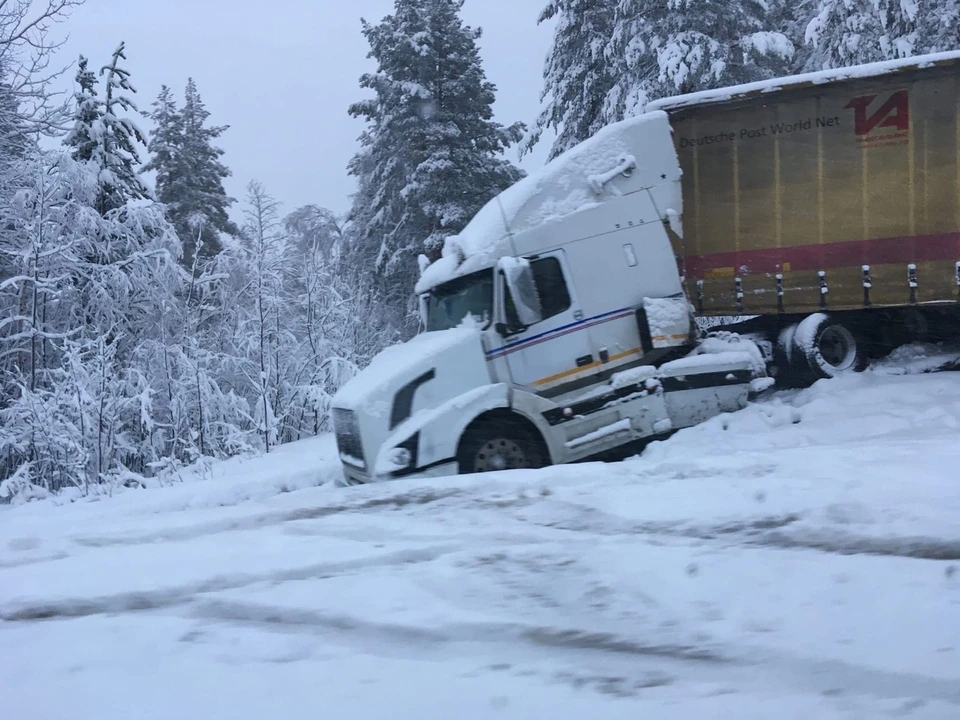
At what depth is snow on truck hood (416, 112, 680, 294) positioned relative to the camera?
26.8 feet

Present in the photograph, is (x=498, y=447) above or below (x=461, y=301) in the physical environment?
below

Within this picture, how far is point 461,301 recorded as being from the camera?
324 inches

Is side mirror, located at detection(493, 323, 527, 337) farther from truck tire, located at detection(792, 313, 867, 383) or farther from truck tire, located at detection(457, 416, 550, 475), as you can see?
truck tire, located at detection(792, 313, 867, 383)

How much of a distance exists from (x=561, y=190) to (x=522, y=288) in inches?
54.6

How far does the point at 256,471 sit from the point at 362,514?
4.63 metres

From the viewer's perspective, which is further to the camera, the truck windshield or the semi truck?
the truck windshield

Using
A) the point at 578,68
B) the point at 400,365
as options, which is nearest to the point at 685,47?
the point at 578,68

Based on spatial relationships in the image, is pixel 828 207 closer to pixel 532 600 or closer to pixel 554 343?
pixel 554 343

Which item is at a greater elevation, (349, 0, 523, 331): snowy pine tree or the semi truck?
(349, 0, 523, 331): snowy pine tree

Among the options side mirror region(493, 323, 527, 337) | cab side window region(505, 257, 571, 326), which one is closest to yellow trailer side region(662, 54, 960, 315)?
cab side window region(505, 257, 571, 326)

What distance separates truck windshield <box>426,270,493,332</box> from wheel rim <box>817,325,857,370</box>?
4.19 meters

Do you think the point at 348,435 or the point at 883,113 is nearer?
the point at 348,435

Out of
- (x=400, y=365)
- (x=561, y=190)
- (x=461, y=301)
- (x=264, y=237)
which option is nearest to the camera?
(x=400, y=365)

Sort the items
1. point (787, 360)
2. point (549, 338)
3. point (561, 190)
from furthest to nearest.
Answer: point (787, 360) < point (561, 190) < point (549, 338)
